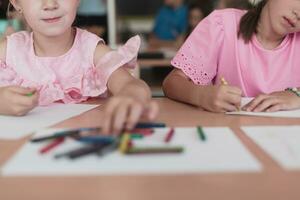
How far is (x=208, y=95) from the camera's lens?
81 centimetres

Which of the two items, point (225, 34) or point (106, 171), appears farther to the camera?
point (225, 34)

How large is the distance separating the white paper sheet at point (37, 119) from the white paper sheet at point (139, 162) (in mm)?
96

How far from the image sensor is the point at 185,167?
0.46 metres

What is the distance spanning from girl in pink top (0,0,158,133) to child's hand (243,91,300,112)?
26 centimetres

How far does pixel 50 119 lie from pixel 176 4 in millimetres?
3565

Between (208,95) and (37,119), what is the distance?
0.34 meters

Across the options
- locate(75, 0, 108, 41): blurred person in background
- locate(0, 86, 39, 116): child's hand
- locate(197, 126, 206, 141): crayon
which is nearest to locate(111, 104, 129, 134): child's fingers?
locate(197, 126, 206, 141): crayon

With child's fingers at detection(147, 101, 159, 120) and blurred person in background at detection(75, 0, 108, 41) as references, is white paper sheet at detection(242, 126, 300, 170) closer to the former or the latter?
child's fingers at detection(147, 101, 159, 120)

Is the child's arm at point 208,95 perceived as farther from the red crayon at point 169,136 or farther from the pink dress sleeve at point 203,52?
the red crayon at point 169,136

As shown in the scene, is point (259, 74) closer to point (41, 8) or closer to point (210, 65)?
point (210, 65)

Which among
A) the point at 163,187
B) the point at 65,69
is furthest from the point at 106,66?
the point at 163,187

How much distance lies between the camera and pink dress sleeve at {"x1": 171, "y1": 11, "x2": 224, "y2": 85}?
1.08m

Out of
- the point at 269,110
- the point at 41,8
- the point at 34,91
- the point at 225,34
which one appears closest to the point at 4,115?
the point at 34,91

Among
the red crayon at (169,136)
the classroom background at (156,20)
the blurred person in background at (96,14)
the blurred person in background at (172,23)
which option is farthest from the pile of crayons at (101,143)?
the blurred person in background at (96,14)
